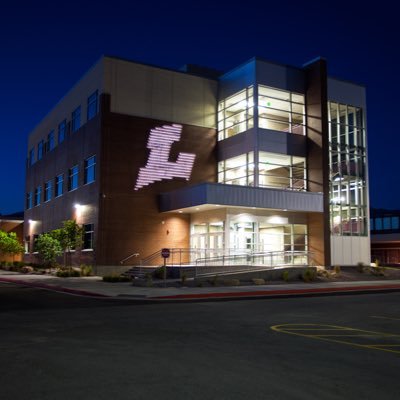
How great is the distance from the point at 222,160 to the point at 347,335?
27836 millimetres

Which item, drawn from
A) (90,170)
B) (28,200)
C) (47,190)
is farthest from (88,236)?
(28,200)

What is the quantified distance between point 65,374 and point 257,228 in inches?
1076

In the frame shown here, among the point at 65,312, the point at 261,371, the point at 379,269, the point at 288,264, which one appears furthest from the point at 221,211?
the point at 261,371

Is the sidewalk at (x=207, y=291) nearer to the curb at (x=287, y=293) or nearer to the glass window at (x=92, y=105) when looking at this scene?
the curb at (x=287, y=293)

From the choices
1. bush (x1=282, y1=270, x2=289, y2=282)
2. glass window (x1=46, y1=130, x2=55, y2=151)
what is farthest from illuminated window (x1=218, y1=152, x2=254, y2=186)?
glass window (x1=46, y1=130, x2=55, y2=151)

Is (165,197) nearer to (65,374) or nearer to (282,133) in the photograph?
(282,133)

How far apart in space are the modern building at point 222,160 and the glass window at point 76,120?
996mm

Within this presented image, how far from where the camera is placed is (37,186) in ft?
174

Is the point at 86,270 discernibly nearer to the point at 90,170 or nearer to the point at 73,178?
the point at 90,170

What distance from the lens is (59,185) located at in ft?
152

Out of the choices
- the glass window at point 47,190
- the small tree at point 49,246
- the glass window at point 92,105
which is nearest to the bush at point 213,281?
the small tree at point 49,246

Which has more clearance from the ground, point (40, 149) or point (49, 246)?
point (40, 149)

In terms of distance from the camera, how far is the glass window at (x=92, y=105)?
3747cm

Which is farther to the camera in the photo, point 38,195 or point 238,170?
point 38,195
